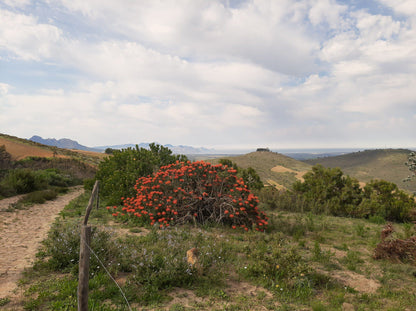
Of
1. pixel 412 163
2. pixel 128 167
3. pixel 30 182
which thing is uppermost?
pixel 412 163

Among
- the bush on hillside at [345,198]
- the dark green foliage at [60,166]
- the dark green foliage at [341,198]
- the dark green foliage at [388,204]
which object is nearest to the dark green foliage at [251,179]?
the dark green foliage at [341,198]

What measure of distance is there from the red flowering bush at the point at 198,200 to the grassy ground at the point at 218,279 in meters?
1.65

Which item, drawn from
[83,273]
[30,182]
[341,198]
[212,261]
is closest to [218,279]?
[212,261]

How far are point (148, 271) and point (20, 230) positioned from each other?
5.52 metres

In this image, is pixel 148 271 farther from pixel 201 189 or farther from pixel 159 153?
pixel 159 153

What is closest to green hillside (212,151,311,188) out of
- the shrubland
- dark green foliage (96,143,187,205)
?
dark green foliage (96,143,187,205)

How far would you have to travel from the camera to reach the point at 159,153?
12.2 metres

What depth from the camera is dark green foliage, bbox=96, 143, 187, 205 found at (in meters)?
10.3

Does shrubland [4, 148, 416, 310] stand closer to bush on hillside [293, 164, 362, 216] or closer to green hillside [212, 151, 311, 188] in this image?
bush on hillside [293, 164, 362, 216]

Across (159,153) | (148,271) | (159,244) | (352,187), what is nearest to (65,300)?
(148,271)

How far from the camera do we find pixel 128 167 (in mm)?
11109

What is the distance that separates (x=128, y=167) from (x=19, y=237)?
17.1 ft

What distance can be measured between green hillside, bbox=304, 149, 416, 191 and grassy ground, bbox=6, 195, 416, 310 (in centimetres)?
5314

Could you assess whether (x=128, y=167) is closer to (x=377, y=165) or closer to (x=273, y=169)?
(x=273, y=169)
